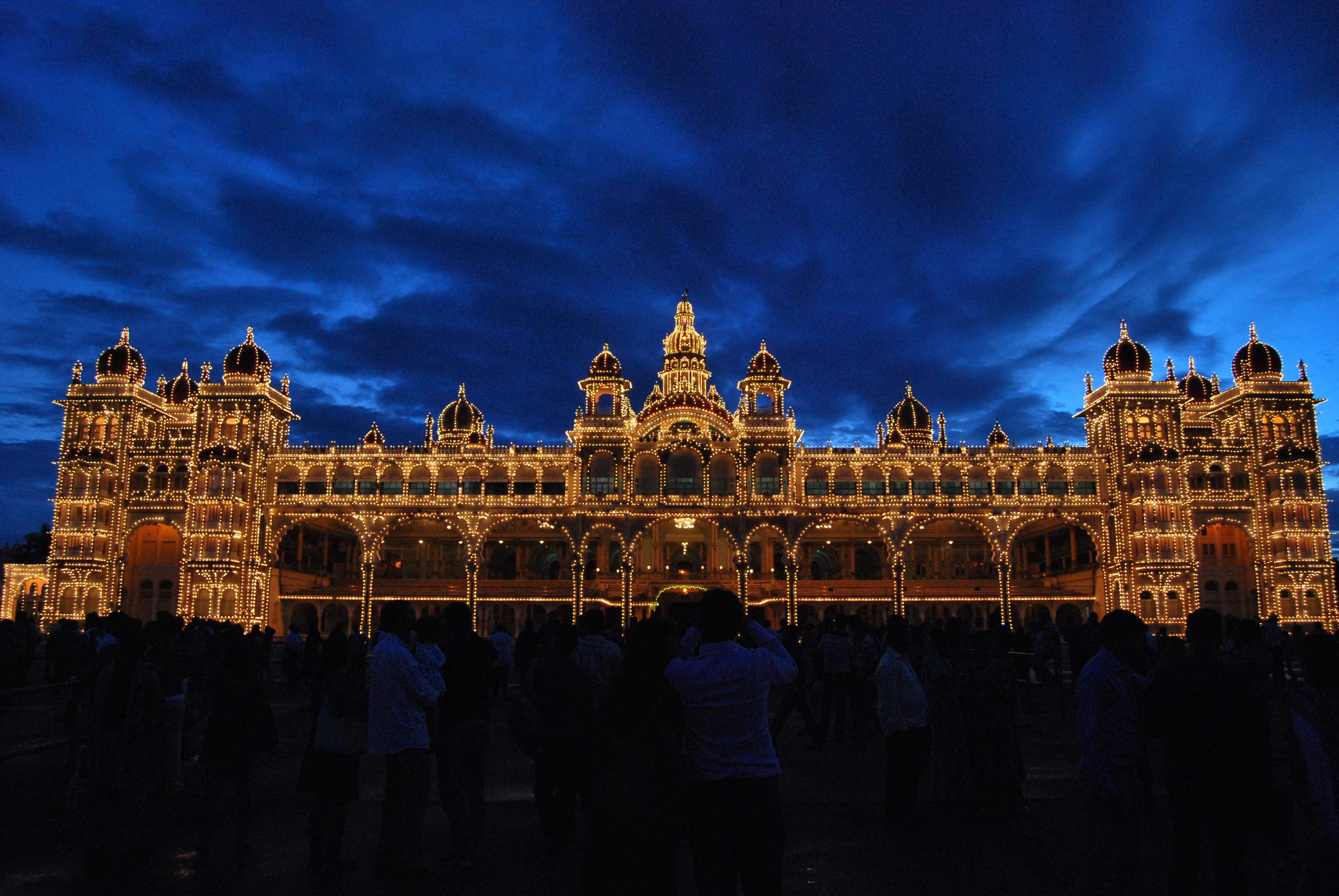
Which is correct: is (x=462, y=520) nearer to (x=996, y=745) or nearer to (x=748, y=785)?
(x=996, y=745)

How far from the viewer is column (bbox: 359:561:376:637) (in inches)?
1762

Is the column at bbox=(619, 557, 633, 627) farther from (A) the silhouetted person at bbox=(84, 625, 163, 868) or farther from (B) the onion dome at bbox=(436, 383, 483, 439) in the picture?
(A) the silhouetted person at bbox=(84, 625, 163, 868)

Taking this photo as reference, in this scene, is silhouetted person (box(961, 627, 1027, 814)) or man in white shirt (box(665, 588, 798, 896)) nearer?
man in white shirt (box(665, 588, 798, 896))

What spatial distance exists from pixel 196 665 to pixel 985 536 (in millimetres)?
42305

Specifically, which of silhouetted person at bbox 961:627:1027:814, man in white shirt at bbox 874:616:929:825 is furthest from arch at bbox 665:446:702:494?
man in white shirt at bbox 874:616:929:825

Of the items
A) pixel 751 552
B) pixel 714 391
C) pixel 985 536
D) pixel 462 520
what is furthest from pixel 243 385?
pixel 985 536

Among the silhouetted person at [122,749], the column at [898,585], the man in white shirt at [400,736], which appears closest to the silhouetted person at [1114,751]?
the man in white shirt at [400,736]

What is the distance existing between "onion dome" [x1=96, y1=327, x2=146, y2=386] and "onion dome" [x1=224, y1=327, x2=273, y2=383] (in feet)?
19.5

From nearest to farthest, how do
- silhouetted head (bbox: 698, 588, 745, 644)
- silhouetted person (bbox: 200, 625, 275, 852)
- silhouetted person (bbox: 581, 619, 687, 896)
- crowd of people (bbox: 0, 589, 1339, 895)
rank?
silhouetted person (bbox: 581, 619, 687, 896) < crowd of people (bbox: 0, 589, 1339, 895) < silhouetted head (bbox: 698, 588, 745, 644) < silhouetted person (bbox: 200, 625, 275, 852)

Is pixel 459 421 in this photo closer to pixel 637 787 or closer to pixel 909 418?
pixel 909 418

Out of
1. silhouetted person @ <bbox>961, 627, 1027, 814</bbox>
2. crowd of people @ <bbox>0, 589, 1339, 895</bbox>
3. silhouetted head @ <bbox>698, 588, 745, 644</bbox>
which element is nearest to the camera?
crowd of people @ <bbox>0, 589, 1339, 895</bbox>

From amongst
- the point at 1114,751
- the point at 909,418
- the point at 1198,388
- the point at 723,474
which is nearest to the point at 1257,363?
the point at 1198,388

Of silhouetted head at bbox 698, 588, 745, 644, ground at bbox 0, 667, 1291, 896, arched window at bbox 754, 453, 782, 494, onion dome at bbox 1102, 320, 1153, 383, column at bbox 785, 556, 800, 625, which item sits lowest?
ground at bbox 0, 667, 1291, 896

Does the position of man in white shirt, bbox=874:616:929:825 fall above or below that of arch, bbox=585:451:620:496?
below
